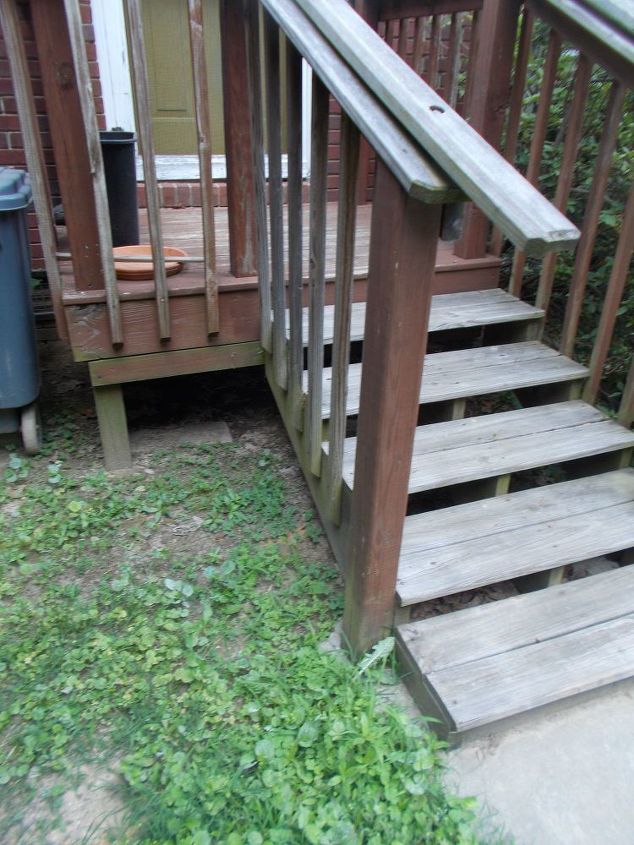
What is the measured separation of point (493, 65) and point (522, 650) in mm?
2050

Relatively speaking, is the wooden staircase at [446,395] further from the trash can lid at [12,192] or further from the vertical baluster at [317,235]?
the trash can lid at [12,192]

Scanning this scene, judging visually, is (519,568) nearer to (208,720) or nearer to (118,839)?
(208,720)

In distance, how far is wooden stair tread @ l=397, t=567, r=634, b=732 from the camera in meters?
1.57

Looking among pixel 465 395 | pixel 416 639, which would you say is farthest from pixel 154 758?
pixel 465 395

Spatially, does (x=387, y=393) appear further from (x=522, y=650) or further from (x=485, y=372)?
(x=485, y=372)

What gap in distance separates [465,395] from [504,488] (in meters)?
0.34

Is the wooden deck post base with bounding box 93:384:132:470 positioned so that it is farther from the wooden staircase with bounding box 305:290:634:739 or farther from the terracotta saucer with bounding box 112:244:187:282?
the wooden staircase with bounding box 305:290:634:739

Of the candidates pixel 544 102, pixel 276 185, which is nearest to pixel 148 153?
pixel 276 185

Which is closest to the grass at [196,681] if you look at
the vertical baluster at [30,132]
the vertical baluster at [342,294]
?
the vertical baluster at [342,294]

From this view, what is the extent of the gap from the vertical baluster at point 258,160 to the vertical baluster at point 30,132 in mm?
684

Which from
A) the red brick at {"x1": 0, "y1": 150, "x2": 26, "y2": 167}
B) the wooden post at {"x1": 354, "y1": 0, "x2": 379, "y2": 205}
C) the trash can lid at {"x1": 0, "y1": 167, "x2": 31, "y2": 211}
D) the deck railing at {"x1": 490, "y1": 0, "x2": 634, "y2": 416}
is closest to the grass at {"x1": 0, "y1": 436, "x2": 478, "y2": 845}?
the trash can lid at {"x1": 0, "y1": 167, "x2": 31, "y2": 211}

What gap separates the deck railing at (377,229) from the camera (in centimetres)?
117

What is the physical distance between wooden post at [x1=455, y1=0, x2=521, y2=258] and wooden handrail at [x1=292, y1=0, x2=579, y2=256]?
1.16 m

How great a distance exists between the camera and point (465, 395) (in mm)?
2254
